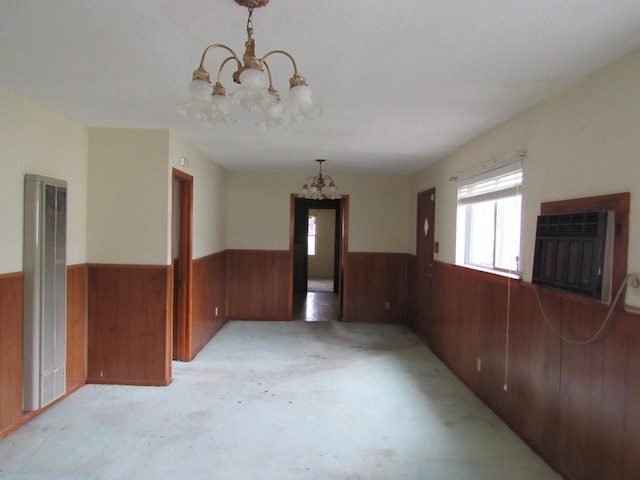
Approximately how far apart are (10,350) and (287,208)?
4.05m

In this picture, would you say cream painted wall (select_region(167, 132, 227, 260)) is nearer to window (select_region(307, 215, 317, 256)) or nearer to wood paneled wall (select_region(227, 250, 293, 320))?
wood paneled wall (select_region(227, 250, 293, 320))

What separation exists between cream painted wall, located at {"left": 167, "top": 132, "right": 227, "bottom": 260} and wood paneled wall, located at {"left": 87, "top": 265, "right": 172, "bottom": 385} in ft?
1.62

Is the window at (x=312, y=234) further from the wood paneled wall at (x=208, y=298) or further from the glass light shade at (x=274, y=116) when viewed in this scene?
the glass light shade at (x=274, y=116)

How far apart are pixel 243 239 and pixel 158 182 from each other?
8.91 ft

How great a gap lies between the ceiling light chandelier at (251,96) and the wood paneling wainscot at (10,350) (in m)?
2.15

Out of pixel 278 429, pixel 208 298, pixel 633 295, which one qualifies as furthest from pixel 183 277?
pixel 633 295

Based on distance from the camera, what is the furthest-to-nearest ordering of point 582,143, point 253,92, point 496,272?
point 496,272, point 582,143, point 253,92

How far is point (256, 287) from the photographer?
620 cm

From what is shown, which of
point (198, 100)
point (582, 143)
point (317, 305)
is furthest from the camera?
point (317, 305)

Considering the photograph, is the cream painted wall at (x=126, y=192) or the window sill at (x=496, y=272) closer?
the window sill at (x=496, y=272)

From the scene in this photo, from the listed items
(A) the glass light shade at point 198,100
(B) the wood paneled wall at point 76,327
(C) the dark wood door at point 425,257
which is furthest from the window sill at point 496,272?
(B) the wood paneled wall at point 76,327

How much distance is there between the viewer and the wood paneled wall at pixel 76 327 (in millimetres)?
3340

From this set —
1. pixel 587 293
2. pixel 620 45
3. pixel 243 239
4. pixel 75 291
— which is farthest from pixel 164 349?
pixel 620 45

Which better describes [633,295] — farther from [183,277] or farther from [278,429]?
[183,277]
